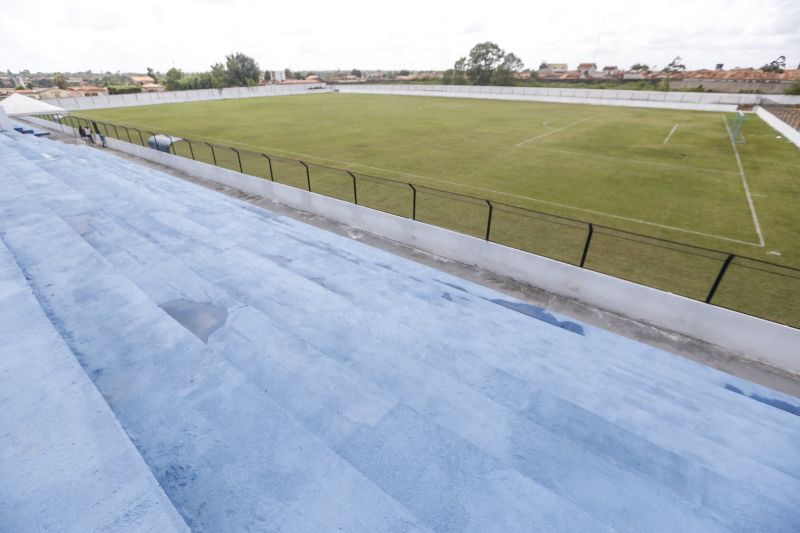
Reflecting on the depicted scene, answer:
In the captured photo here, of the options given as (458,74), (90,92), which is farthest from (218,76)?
(458,74)

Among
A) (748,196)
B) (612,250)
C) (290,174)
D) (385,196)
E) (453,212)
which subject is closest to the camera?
(612,250)

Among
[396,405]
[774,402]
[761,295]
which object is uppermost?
[396,405]

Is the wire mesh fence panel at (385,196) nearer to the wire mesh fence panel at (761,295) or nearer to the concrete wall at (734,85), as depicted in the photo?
the wire mesh fence panel at (761,295)

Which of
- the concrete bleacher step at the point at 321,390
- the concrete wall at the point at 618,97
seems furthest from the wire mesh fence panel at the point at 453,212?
the concrete wall at the point at 618,97

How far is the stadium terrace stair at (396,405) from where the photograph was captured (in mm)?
4805

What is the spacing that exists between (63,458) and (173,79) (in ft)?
441

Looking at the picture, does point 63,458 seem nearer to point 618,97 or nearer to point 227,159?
point 227,159

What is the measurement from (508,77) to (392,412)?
370 ft

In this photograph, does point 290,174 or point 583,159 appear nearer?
point 290,174

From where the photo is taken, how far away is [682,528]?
15.3ft

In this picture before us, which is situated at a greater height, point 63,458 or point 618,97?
point 63,458

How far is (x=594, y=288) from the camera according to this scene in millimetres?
9820

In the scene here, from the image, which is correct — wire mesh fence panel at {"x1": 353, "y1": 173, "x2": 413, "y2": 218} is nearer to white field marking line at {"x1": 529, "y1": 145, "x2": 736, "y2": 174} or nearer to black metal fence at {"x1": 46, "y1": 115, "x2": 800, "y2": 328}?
black metal fence at {"x1": 46, "y1": 115, "x2": 800, "y2": 328}

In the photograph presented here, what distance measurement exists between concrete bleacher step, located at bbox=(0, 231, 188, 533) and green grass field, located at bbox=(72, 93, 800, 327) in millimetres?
10544
